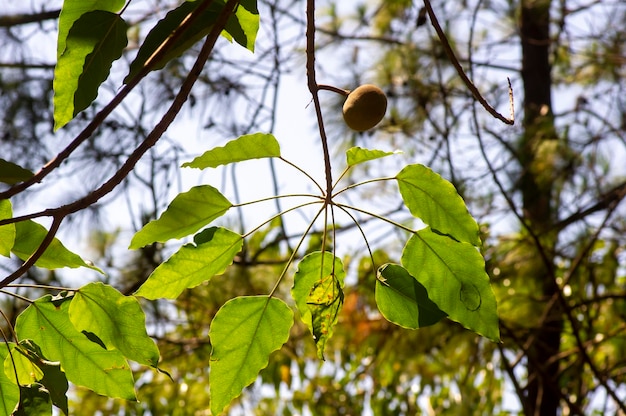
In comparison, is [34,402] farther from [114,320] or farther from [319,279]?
[319,279]

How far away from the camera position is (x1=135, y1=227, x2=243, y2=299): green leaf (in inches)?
27.2

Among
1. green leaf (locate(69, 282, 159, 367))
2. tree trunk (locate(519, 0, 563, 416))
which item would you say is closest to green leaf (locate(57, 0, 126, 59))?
green leaf (locate(69, 282, 159, 367))

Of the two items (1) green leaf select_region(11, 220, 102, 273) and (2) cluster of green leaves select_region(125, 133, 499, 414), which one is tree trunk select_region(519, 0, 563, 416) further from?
(1) green leaf select_region(11, 220, 102, 273)

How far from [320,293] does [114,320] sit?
19 centimetres

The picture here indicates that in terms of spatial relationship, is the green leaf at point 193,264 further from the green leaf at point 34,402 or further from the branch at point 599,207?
the branch at point 599,207

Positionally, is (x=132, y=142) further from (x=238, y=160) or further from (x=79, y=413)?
(x=238, y=160)

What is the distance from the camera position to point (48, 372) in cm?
72

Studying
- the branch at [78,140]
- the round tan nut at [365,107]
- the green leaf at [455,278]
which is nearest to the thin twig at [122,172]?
the branch at [78,140]

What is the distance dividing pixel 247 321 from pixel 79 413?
8.46 ft

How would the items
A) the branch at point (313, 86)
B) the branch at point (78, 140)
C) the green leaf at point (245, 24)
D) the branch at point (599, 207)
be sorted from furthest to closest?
1. the branch at point (599, 207)
2. the green leaf at point (245, 24)
3. the branch at point (313, 86)
4. the branch at point (78, 140)

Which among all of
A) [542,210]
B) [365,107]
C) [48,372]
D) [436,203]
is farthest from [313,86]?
[542,210]

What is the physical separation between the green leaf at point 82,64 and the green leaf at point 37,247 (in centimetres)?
13

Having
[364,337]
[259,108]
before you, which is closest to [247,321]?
[259,108]

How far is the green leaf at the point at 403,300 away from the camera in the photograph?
69cm
